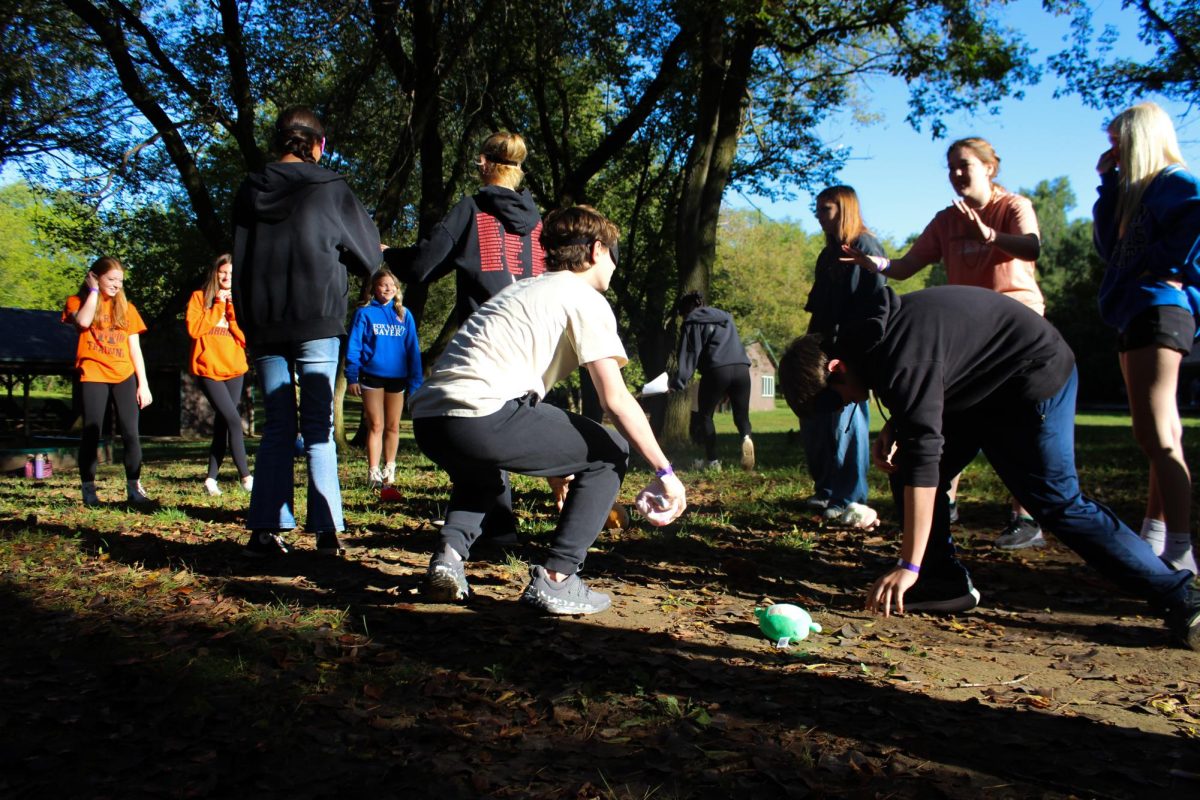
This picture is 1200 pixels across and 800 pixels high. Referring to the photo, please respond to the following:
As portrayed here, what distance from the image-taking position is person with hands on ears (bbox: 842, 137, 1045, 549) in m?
4.74

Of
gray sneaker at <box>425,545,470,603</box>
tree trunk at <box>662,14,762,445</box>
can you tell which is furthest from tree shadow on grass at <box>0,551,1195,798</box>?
tree trunk at <box>662,14,762,445</box>

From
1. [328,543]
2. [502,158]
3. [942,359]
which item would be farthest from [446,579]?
[502,158]

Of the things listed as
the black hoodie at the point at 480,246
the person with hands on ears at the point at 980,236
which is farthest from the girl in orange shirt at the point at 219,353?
the person with hands on ears at the point at 980,236

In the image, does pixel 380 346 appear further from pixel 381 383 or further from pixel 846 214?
pixel 846 214

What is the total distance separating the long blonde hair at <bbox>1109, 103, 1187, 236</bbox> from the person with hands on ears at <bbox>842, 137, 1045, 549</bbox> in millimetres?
637

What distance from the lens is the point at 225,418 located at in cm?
709

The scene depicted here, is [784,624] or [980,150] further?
[980,150]

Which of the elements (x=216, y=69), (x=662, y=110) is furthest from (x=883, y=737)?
(x=662, y=110)

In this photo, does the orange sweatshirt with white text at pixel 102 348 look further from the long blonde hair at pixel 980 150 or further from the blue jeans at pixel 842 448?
the long blonde hair at pixel 980 150

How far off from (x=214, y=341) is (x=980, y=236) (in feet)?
18.4

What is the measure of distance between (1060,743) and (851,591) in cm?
173

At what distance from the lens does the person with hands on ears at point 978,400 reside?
318cm

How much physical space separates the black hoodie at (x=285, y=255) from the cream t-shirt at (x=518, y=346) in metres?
1.31

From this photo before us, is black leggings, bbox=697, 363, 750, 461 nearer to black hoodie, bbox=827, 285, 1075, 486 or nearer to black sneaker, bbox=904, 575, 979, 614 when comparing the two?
black sneaker, bbox=904, 575, 979, 614
